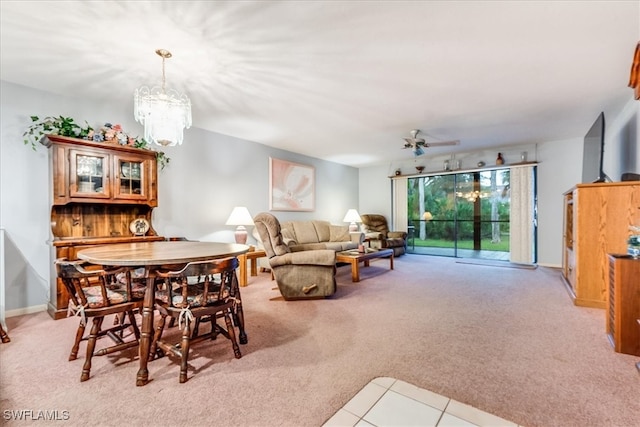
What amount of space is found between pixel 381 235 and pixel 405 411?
5.46m

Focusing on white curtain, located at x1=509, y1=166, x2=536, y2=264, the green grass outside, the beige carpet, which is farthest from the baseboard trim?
white curtain, located at x1=509, y1=166, x2=536, y2=264

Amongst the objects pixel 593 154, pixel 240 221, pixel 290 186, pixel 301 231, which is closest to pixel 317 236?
pixel 301 231

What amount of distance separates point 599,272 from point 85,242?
5.38m

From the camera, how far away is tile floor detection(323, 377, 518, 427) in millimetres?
1440

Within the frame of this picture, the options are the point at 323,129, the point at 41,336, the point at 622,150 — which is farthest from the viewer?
the point at 323,129

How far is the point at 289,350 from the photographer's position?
2.20 metres

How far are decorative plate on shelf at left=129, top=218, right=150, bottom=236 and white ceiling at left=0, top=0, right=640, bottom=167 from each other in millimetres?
Answer: 1470

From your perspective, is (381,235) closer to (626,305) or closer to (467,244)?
(467,244)

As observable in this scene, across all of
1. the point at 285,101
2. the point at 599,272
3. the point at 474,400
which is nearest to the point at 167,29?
the point at 285,101

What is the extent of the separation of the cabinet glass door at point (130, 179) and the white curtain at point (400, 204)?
577 cm

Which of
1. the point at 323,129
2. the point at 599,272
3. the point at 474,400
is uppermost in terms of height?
the point at 323,129

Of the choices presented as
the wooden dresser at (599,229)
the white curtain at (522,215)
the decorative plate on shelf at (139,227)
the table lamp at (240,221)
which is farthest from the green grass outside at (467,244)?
the decorative plate on shelf at (139,227)

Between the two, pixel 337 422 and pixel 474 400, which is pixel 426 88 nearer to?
pixel 474 400

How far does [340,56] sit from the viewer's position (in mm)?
2547
